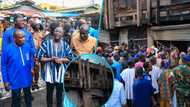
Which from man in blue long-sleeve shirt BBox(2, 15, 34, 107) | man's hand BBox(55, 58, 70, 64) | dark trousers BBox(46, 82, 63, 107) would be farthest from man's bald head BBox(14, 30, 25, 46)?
dark trousers BBox(46, 82, 63, 107)

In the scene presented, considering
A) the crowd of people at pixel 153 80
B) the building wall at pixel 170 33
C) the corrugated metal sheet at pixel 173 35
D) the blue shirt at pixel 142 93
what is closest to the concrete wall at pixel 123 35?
the building wall at pixel 170 33

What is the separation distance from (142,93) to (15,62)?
2.94 metres

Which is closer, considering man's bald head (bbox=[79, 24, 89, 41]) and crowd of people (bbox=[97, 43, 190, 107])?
man's bald head (bbox=[79, 24, 89, 41])

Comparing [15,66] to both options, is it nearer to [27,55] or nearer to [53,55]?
[27,55]

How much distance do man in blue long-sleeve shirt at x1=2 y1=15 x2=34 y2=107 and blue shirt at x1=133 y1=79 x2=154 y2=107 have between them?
99.1 inches

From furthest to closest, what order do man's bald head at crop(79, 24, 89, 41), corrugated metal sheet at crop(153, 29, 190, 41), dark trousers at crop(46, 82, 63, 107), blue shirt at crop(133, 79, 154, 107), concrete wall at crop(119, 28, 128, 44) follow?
concrete wall at crop(119, 28, 128, 44) < corrugated metal sheet at crop(153, 29, 190, 41) < blue shirt at crop(133, 79, 154, 107) < dark trousers at crop(46, 82, 63, 107) < man's bald head at crop(79, 24, 89, 41)

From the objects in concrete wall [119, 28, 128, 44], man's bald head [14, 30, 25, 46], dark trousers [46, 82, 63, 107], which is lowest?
concrete wall [119, 28, 128, 44]

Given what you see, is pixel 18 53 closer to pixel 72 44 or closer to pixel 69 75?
pixel 72 44

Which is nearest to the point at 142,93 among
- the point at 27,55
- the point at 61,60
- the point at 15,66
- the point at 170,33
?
the point at 61,60

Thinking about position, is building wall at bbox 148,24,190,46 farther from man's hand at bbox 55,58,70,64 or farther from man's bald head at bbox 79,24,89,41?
man's hand at bbox 55,58,70,64

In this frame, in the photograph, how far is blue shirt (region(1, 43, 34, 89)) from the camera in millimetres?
7051

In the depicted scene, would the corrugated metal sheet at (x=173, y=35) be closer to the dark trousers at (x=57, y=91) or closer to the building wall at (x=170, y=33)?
the building wall at (x=170, y=33)

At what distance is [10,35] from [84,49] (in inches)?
47.1

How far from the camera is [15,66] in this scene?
707cm
